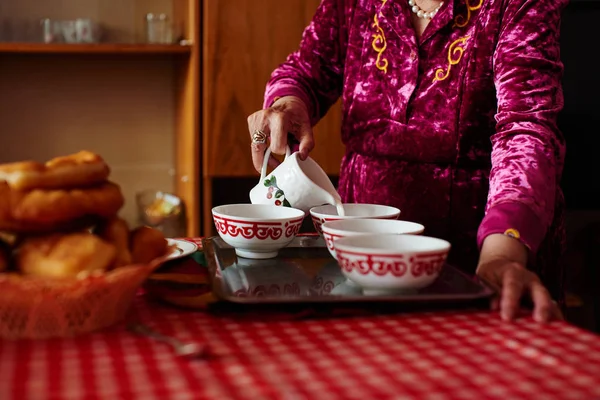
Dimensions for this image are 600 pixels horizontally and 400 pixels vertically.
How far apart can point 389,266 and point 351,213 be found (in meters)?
0.36

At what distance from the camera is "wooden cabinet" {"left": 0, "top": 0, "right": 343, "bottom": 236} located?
7.97 feet

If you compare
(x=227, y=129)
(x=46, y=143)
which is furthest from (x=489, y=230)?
(x=46, y=143)

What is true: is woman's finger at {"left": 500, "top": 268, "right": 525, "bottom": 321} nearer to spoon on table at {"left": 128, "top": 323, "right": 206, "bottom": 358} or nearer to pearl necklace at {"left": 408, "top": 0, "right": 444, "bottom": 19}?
spoon on table at {"left": 128, "top": 323, "right": 206, "bottom": 358}

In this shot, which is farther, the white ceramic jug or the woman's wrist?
the white ceramic jug

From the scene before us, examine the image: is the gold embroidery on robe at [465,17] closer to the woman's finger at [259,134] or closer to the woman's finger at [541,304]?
the woman's finger at [259,134]

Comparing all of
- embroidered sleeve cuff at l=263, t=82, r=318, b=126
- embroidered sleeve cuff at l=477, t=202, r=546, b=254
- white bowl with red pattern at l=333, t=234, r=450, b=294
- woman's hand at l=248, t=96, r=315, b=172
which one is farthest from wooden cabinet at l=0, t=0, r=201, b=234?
white bowl with red pattern at l=333, t=234, r=450, b=294

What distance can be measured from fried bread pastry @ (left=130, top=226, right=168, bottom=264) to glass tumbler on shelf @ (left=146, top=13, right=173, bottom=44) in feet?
6.06

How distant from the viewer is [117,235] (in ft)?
2.63

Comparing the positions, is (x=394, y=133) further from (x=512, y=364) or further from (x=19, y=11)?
(x=19, y=11)

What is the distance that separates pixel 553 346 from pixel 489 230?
0.31 meters

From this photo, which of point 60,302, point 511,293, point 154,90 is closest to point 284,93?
point 511,293

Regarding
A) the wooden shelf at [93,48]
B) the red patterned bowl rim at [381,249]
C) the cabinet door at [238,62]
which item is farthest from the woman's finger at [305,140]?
the wooden shelf at [93,48]

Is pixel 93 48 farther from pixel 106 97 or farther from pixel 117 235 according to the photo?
pixel 117 235

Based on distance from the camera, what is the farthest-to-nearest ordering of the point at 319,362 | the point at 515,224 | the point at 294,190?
1. the point at 294,190
2. the point at 515,224
3. the point at 319,362
